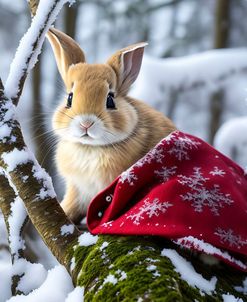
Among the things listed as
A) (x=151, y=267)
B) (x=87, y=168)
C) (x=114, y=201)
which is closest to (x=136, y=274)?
(x=151, y=267)

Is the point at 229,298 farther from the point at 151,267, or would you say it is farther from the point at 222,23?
the point at 222,23

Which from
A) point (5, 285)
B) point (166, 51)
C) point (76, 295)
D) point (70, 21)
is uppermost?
point (70, 21)

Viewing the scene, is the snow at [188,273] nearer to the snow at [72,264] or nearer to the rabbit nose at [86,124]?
the snow at [72,264]

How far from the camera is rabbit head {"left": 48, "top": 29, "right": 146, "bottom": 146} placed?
1.16 m

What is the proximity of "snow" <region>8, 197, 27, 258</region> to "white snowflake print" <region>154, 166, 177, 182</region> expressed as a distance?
29 centimetres

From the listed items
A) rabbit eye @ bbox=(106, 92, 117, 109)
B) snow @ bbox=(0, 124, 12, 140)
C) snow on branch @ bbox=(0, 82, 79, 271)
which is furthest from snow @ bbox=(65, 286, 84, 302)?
rabbit eye @ bbox=(106, 92, 117, 109)

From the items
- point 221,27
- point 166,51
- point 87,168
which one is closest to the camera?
point 87,168

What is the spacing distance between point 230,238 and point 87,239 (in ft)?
0.87

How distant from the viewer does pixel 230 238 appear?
0.94 metres

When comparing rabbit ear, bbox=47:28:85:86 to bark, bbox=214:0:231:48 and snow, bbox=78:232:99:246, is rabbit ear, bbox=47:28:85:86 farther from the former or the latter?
bark, bbox=214:0:231:48

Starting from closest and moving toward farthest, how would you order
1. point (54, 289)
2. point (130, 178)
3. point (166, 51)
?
point (54, 289), point (130, 178), point (166, 51)

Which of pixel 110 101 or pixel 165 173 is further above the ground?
pixel 110 101

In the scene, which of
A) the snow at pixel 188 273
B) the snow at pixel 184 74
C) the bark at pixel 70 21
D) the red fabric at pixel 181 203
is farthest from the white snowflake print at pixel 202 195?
the bark at pixel 70 21

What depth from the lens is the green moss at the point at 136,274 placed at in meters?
0.76
